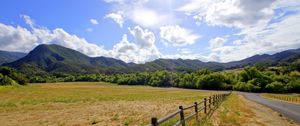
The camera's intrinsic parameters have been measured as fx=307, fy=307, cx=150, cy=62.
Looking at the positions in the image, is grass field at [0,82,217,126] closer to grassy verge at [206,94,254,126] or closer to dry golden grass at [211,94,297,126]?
grassy verge at [206,94,254,126]

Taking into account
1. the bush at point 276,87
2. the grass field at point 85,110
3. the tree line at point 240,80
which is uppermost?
the tree line at point 240,80

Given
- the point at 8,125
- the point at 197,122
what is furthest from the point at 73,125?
the point at 197,122

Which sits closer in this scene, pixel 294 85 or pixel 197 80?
pixel 294 85

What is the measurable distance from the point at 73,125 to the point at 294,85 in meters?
121

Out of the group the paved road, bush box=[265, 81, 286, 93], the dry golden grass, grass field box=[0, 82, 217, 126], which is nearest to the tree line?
bush box=[265, 81, 286, 93]

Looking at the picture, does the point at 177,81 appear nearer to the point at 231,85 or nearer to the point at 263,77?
the point at 231,85

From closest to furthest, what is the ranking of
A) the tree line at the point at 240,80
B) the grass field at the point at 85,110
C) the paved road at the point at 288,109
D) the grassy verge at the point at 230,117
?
the grassy verge at the point at 230,117
the grass field at the point at 85,110
the paved road at the point at 288,109
the tree line at the point at 240,80

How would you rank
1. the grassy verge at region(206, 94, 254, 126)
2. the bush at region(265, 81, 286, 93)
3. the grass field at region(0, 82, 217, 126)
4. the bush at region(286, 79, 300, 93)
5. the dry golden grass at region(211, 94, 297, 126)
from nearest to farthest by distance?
the grassy verge at region(206, 94, 254, 126) → the dry golden grass at region(211, 94, 297, 126) → the grass field at region(0, 82, 217, 126) → the bush at region(286, 79, 300, 93) → the bush at region(265, 81, 286, 93)

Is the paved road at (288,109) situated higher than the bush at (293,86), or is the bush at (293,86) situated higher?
the bush at (293,86)

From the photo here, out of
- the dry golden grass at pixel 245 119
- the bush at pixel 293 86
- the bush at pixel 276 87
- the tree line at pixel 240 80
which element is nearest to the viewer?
the dry golden grass at pixel 245 119

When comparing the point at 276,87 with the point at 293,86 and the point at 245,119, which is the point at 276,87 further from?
the point at 245,119

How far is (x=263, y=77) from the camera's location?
138 meters

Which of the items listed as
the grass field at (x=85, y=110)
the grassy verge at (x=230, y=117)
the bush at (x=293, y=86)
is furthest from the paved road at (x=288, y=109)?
the bush at (x=293, y=86)

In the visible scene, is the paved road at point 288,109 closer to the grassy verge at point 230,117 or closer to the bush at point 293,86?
the grassy verge at point 230,117
